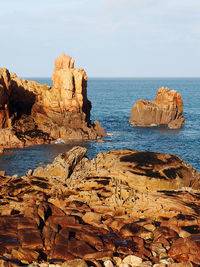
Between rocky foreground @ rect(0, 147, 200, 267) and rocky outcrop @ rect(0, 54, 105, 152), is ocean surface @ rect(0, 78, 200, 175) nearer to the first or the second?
rocky outcrop @ rect(0, 54, 105, 152)

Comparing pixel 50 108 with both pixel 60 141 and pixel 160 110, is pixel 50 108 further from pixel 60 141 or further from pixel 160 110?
pixel 160 110

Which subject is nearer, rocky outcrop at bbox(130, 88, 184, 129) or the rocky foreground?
the rocky foreground

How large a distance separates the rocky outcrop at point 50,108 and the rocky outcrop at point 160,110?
74.3ft

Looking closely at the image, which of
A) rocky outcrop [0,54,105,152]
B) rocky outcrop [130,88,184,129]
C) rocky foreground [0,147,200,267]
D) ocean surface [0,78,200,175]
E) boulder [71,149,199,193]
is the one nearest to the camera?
rocky foreground [0,147,200,267]

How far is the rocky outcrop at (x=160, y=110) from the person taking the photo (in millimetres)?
107250

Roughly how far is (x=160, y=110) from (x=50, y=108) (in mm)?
36536

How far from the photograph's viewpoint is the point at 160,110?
10781cm

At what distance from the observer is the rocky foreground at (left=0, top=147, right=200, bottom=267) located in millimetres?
19109

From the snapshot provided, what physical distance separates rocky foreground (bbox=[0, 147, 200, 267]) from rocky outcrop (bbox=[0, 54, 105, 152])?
4348 cm

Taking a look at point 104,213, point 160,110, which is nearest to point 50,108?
point 160,110

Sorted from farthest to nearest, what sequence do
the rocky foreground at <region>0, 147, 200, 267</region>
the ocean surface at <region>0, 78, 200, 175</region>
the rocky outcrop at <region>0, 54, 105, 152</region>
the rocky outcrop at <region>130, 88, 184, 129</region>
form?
1. the rocky outcrop at <region>130, 88, 184, 129</region>
2. the rocky outcrop at <region>0, 54, 105, 152</region>
3. the ocean surface at <region>0, 78, 200, 175</region>
4. the rocky foreground at <region>0, 147, 200, 267</region>

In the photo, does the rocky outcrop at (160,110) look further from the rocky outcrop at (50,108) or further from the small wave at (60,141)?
the small wave at (60,141)

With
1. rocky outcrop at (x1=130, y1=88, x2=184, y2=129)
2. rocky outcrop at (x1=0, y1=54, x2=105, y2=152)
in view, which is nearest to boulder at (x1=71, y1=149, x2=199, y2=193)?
rocky outcrop at (x1=0, y1=54, x2=105, y2=152)

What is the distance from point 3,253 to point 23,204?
336 inches
